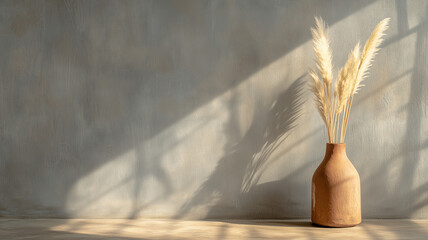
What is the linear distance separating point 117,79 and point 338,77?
107 centimetres

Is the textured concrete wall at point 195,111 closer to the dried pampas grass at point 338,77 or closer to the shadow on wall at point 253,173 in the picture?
the shadow on wall at point 253,173

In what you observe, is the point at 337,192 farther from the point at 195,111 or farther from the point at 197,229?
the point at 195,111

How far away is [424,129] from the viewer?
6.25 ft

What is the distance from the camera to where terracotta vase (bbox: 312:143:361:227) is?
5.49ft

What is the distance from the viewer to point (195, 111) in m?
1.93

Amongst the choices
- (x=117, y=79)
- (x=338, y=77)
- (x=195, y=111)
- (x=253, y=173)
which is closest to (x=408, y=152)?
(x=338, y=77)

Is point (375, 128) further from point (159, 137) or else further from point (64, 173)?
point (64, 173)

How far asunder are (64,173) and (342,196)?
1347 millimetres

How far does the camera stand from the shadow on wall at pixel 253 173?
1.92 meters

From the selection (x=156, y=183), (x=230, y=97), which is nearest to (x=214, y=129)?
(x=230, y=97)

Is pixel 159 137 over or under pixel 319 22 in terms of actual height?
under

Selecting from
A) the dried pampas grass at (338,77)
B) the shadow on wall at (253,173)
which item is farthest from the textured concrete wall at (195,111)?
the dried pampas grass at (338,77)

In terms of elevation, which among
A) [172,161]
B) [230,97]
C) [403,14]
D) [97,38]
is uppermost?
[403,14]

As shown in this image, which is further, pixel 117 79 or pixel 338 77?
pixel 117 79
